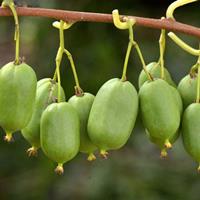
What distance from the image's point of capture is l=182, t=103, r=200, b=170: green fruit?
2.09 meters

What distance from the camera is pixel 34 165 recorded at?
4.09 meters

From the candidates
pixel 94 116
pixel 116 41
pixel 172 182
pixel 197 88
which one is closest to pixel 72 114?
pixel 94 116

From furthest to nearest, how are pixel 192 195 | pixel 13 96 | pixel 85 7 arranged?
pixel 85 7
pixel 192 195
pixel 13 96

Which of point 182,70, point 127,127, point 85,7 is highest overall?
point 127,127

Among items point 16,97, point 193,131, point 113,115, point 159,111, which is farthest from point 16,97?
point 193,131

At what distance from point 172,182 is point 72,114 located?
1975mm

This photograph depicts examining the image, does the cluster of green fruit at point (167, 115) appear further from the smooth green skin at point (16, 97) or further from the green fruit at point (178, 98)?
the smooth green skin at point (16, 97)

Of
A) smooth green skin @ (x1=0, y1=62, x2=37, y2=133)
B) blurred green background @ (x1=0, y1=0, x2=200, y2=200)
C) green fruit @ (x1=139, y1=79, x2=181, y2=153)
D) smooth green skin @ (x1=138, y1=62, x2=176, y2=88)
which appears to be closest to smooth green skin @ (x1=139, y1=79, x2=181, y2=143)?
green fruit @ (x1=139, y1=79, x2=181, y2=153)

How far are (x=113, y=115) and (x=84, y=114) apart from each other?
12 centimetres

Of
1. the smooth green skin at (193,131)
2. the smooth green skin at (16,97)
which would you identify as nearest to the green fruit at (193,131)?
the smooth green skin at (193,131)

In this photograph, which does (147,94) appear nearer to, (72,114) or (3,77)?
(72,114)

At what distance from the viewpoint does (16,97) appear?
1.95 m

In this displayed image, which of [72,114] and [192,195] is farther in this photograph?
[192,195]

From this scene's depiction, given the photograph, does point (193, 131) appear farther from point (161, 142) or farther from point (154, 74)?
point (154, 74)
